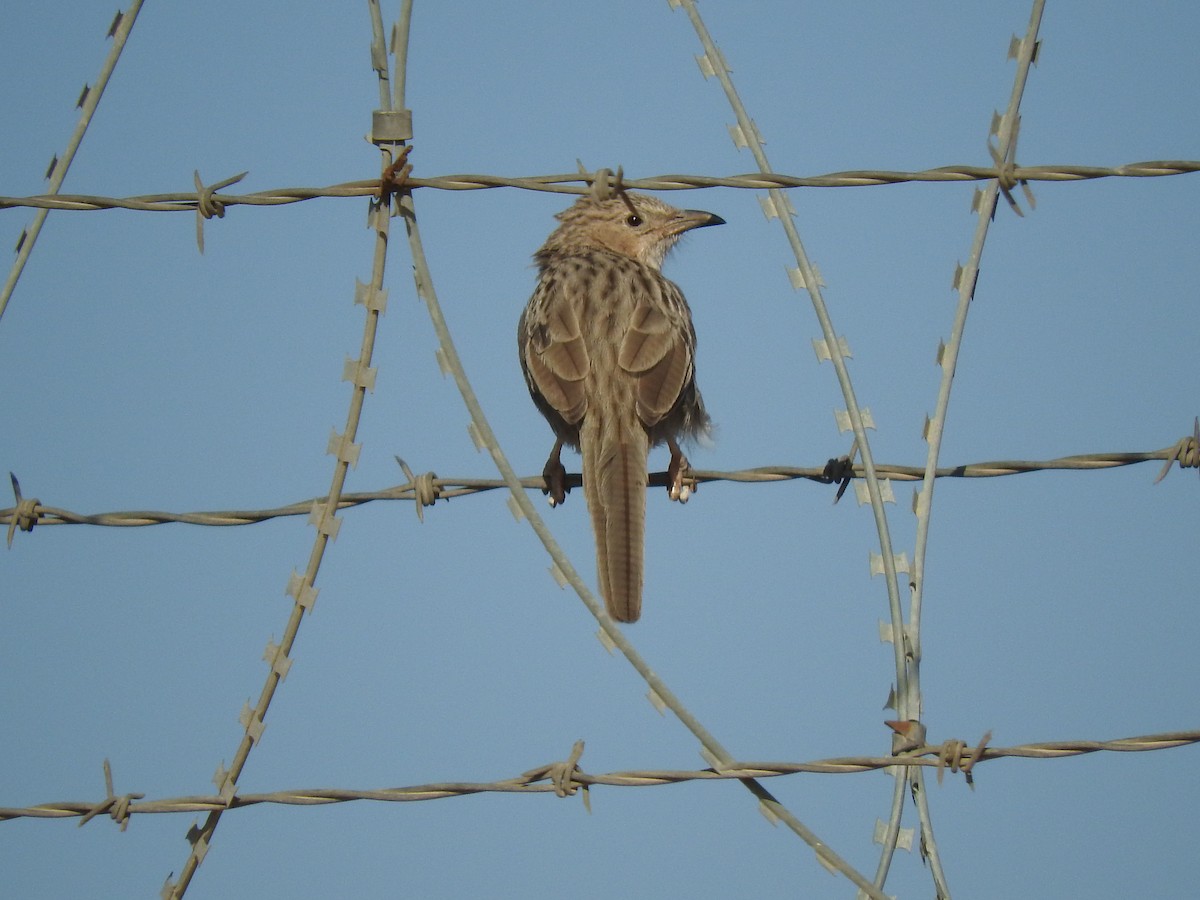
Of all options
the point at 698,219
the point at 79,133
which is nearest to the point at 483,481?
the point at 79,133

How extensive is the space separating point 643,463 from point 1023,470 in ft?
6.12

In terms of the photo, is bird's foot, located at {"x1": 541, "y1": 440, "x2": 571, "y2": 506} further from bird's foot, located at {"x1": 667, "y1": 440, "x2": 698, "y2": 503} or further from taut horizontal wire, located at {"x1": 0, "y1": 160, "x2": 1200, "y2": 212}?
taut horizontal wire, located at {"x1": 0, "y1": 160, "x2": 1200, "y2": 212}

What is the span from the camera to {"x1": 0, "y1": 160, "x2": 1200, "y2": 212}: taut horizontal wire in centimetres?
563

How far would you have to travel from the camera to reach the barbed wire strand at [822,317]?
17.7ft

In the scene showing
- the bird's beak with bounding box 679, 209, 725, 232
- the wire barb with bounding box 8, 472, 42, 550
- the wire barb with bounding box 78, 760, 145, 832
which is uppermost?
the bird's beak with bounding box 679, 209, 725, 232

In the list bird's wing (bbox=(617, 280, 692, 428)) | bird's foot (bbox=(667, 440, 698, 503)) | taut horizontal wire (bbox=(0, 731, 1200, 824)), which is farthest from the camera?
bird's foot (bbox=(667, 440, 698, 503))

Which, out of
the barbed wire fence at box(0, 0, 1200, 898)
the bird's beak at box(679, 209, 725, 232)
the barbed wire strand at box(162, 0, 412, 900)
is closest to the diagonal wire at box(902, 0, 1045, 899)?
the barbed wire fence at box(0, 0, 1200, 898)

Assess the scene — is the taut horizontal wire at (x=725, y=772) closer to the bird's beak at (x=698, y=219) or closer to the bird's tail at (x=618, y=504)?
the bird's tail at (x=618, y=504)

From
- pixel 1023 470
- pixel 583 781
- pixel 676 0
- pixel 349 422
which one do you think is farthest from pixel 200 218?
pixel 1023 470

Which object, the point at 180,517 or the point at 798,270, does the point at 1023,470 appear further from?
the point at 180,517

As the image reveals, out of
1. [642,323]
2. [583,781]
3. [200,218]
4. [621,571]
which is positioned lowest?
[583,781]

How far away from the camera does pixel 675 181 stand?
5.73 m

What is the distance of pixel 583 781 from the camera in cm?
503

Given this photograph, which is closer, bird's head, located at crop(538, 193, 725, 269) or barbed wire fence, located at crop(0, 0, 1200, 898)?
barbed wire fence, located at crop(0, 0, 1200, 898)
